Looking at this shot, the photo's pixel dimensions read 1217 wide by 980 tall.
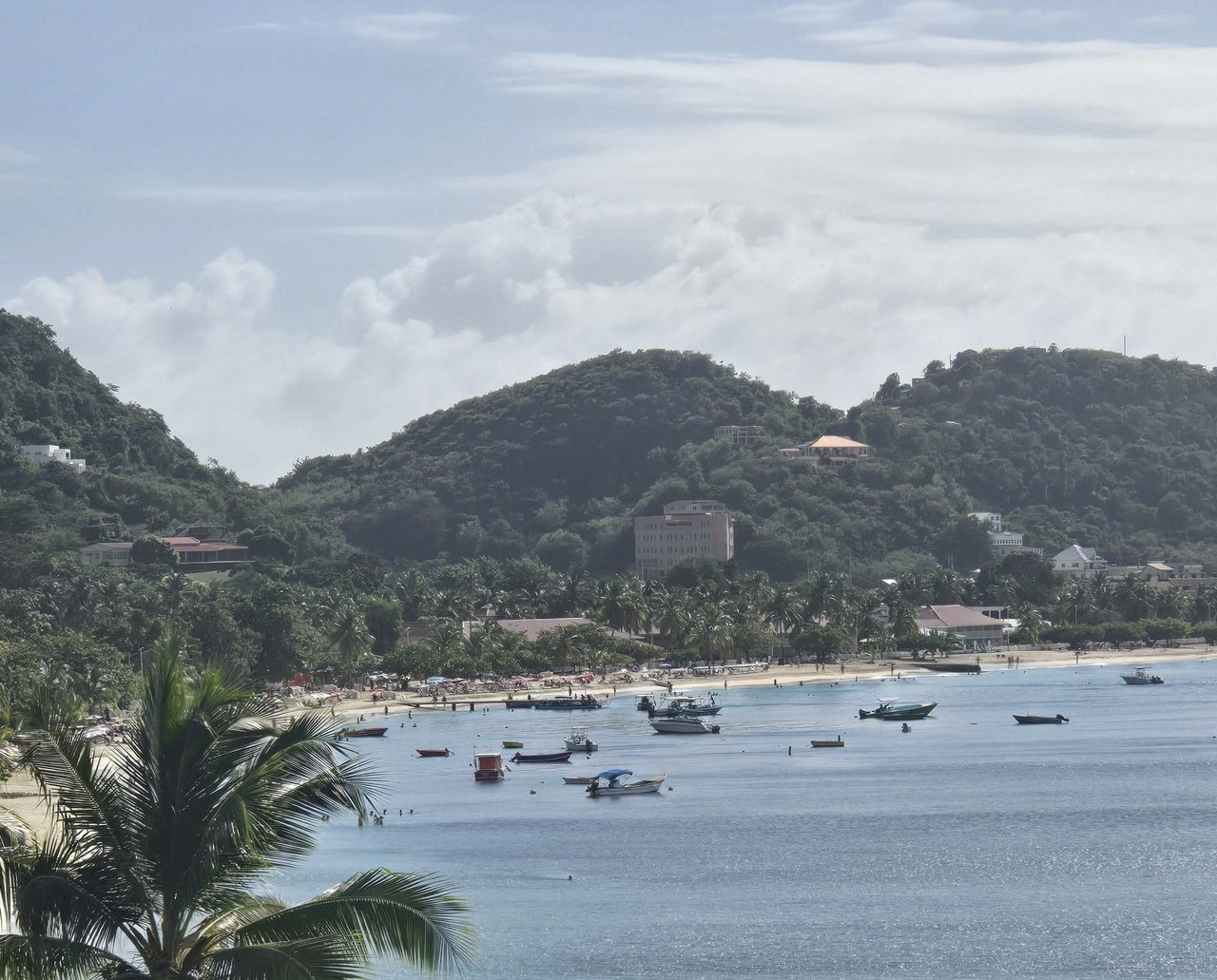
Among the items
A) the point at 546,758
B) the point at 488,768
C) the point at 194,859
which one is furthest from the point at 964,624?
the point at 194,859

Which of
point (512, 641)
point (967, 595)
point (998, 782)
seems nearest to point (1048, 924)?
point (998, 782)

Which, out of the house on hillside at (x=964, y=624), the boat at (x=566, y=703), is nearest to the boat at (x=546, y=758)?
the boat at (x=566, y=703)

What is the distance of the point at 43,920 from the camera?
15117 millimetres

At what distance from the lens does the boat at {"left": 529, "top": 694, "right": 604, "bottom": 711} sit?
12400 cm

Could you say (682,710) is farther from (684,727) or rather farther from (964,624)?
(964,624)

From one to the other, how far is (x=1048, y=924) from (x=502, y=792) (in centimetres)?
3524

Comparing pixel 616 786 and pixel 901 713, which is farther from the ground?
pixel 901 713

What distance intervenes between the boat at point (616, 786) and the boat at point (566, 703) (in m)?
47.8

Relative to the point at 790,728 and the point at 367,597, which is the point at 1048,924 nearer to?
the point at 790,728

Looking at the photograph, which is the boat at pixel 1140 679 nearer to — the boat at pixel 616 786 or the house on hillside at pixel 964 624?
the house on hillside at pixel 964 624

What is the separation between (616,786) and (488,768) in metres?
8.99

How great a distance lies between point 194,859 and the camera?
15.3 metres

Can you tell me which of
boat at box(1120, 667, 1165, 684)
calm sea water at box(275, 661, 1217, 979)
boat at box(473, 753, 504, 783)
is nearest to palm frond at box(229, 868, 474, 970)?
calm sea water at box(275, 661, 1217, 979)

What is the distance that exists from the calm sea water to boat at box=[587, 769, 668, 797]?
84 cm
